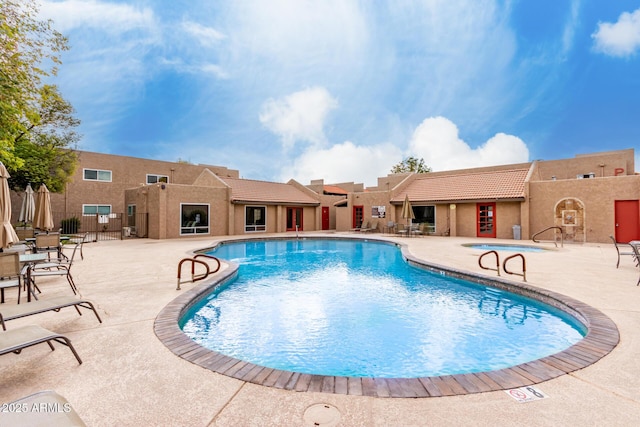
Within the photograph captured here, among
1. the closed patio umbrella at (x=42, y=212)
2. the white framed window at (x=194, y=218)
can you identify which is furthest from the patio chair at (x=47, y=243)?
the white framed window at (x=194, y=218)

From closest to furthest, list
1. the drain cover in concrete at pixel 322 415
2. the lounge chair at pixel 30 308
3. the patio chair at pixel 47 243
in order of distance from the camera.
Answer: the drain cover in concrete at pixel 322 415 → the lounge chair at pixel 30 308 → the patio chair at pixel 47 243

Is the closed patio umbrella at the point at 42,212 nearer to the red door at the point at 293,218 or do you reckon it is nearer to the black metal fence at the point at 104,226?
the black metal fence at the point at 104,226

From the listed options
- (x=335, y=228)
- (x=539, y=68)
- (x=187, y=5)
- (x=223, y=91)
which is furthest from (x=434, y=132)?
(x=187, y=5)

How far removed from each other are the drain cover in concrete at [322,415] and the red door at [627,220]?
2116 centimetres

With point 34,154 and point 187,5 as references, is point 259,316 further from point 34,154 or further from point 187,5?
point 187,5

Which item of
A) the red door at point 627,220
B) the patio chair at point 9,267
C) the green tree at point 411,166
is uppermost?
the green tree at point 411,166

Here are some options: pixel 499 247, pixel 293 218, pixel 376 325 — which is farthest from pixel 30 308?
pixel 293 218

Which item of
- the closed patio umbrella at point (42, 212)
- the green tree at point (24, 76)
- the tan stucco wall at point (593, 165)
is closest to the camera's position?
the green tree at point (24, 76)

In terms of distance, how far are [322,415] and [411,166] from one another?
53.0 m

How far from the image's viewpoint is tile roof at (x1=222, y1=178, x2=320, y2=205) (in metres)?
23.6

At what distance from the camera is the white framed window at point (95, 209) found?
86.4 feet

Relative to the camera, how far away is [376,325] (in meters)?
6.12

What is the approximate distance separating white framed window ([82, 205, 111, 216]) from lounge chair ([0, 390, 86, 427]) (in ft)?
98.5

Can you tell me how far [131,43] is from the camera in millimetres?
22422
